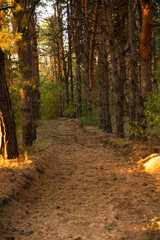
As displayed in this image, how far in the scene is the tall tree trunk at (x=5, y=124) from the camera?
709 centimetres

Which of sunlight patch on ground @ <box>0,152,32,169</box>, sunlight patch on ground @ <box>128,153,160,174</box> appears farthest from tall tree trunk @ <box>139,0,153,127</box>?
sunlight patch on ground @ <box>0,152,32,169</box>

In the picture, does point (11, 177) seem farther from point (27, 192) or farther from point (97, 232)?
point (97, 232)

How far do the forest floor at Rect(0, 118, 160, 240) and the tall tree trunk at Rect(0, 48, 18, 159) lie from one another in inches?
22.5

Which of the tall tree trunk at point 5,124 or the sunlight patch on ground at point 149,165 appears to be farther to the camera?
the tall tree trunk at point 5,124

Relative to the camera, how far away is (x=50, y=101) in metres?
26.8

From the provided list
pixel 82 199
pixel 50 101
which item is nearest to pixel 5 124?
pixel 82 199

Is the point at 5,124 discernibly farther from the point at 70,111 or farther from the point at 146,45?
the point at 70,111

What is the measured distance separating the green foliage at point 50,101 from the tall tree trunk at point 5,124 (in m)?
17.8

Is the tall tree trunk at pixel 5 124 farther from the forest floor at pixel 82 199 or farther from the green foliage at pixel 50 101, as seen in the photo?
the green foliage at pixel 50 101

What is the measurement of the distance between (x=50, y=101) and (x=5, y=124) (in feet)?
64.7

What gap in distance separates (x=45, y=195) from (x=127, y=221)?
7.10 ft

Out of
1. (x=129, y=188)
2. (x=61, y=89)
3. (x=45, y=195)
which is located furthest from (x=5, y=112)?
(x=61, y=89)

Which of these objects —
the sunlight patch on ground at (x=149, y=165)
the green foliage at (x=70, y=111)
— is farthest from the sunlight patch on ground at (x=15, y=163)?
the green foliage at (x=70, y=111)

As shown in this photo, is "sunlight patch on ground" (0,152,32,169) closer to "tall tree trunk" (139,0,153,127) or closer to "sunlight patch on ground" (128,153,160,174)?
"sunlight patch on ground" (128,153,160,174)
